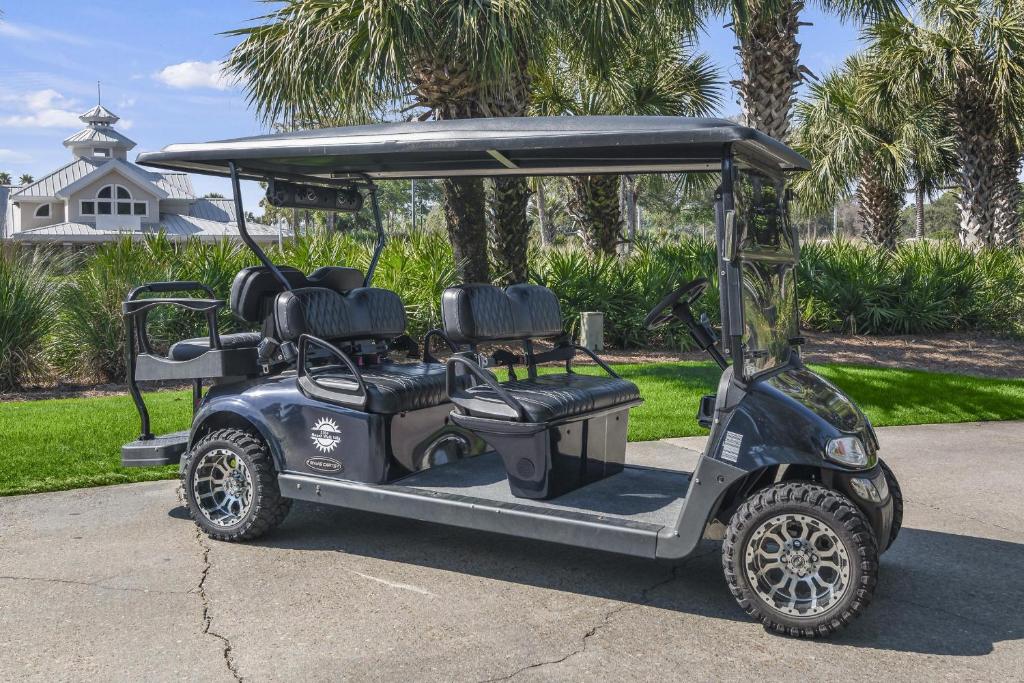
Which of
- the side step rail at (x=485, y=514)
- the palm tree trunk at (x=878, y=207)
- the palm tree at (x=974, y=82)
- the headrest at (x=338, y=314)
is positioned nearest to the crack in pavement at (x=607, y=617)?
the side step rail at (x=485, y=514)

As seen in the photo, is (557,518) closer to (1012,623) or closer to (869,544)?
(869,544)

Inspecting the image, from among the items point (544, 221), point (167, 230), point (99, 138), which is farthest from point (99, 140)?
point (544, 221)

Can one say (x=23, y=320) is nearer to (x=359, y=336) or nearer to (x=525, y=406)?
(x=359, y=336)

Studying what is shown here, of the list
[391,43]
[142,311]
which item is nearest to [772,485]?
[142,311]

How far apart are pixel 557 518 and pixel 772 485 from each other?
0.91 meters

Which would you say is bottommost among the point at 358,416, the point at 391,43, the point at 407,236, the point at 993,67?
the point at 358,416

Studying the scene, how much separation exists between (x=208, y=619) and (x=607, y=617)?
1639 millimetres

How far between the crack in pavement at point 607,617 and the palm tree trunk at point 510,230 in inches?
316

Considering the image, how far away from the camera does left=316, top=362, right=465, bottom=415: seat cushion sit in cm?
484

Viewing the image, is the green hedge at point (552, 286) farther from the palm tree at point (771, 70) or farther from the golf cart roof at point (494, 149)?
the golf cart roof at point (494, 149)

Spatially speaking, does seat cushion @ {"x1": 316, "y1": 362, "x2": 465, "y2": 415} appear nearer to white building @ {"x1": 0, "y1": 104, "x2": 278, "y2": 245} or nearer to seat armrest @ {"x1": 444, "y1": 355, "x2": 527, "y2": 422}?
seat armrest @ {"x1": 444, "y1": 355, "x2": 527, "y2": 422}

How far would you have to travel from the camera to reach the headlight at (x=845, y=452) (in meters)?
3.92

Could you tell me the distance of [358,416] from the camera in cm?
485

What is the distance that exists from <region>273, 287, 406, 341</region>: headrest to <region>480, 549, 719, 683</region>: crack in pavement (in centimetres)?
213
